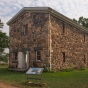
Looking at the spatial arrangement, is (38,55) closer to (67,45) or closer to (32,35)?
(32,35)

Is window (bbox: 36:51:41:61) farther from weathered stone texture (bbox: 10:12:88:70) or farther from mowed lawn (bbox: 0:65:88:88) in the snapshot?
mowed lawn (bbox: 0:65:88:88)

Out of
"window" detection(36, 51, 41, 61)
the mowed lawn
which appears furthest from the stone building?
the mowed lawn

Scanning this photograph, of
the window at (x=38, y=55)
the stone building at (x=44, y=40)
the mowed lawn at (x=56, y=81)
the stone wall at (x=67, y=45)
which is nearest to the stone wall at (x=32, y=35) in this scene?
the stone building at (x=44, y=40)

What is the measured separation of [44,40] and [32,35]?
180 cm

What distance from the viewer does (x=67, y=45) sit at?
2331cm

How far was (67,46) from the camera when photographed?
23.3m

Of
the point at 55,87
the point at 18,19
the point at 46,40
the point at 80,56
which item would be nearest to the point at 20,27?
the point at 18,19

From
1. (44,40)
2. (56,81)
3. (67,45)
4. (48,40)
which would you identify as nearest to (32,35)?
(44,40)

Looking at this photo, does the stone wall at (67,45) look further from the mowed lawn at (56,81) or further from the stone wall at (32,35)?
the mowed lawn at (56,81)

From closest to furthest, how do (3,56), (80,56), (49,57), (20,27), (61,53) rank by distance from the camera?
1. (49,57)
2. (61,53)
3. (20,27)
4. (80,56)
5. (3,56)

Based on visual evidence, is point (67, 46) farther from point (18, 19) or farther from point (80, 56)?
point (18, 19)

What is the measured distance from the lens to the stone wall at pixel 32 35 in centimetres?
2078

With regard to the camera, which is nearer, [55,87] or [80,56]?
[55,87]

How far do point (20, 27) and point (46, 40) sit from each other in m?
4.72
